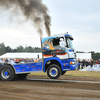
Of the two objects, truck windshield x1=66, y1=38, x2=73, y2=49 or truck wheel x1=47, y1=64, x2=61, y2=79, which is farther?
truck windshield x1=66, y1=38, x2=73, y2=49

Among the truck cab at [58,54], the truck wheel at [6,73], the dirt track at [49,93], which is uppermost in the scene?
the truck cab at [58,54]

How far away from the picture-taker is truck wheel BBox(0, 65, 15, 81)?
33.2 feet

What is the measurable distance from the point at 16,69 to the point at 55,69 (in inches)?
97.5

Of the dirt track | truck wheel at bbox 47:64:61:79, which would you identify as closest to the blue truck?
truck wheel at bbox 47:64:61:79

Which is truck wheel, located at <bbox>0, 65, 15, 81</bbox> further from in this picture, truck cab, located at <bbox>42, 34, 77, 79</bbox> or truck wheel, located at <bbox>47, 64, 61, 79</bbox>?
truck wheel, located at <bbox>47, 64, 61, 79</bbox>

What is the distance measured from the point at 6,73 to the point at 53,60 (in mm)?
3136

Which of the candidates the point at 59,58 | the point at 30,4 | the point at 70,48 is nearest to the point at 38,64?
the point at 59,58

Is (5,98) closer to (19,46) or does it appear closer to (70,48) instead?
(19,46)

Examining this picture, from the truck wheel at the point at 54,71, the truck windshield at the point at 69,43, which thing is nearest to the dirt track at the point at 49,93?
the truck wheel at the point at 54,71

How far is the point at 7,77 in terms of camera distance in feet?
33.7

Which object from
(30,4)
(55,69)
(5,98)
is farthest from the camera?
(30,4)

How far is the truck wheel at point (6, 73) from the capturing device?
10109mm

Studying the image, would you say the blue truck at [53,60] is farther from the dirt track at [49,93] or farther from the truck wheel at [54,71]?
the dirt track at [49,93]

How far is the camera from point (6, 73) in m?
10.3
